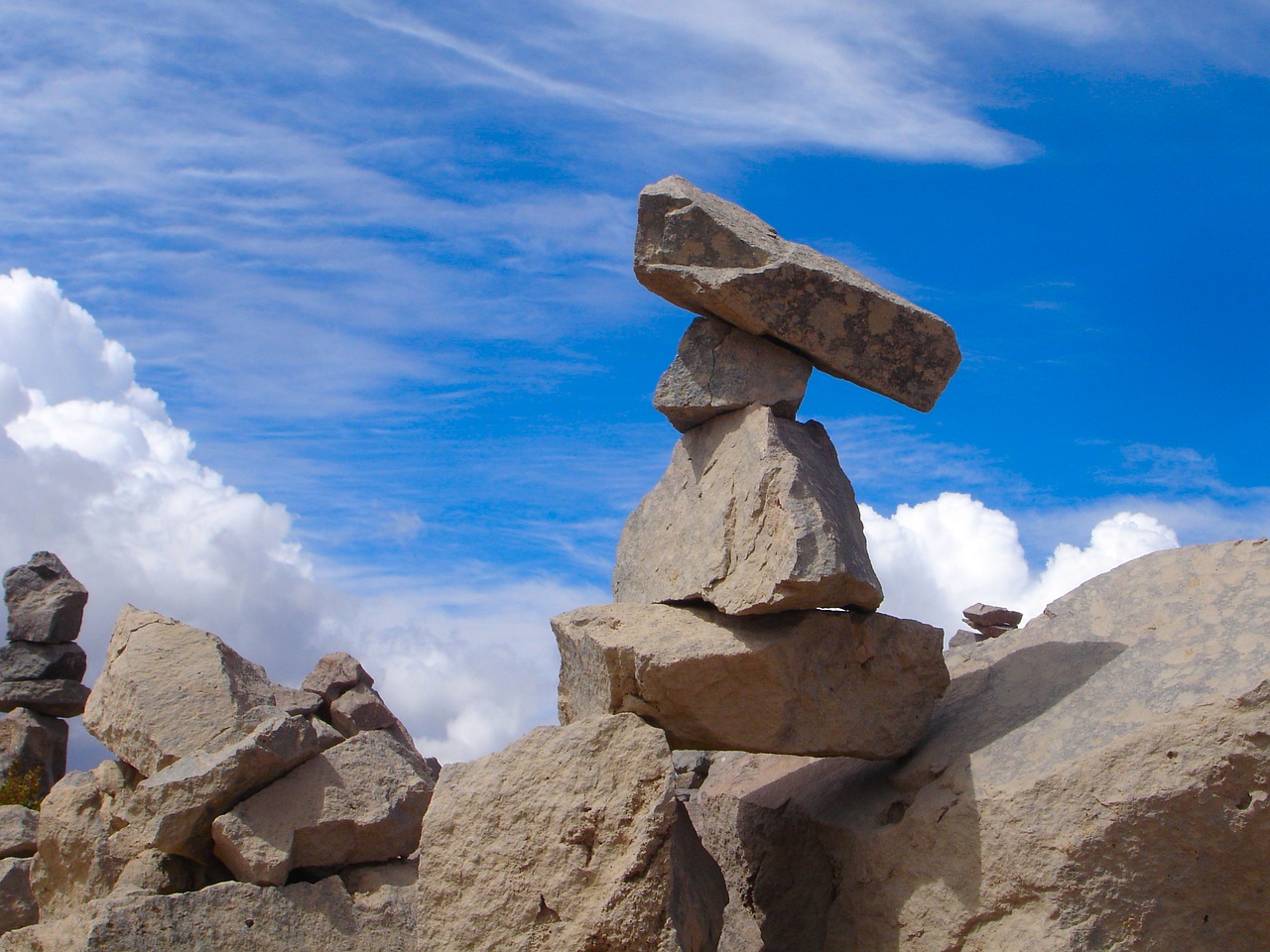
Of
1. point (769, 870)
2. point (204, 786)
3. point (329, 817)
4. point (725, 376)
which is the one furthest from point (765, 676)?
point (204, 786)

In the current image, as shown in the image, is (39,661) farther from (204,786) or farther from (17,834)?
(204,786)

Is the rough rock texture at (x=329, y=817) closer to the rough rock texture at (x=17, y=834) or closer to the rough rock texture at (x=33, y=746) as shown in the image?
the rough rock texture at (x=17, y=834)

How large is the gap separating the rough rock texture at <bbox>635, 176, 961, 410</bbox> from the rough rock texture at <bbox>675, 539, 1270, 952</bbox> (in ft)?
5.54

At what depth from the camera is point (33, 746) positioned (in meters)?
16.3

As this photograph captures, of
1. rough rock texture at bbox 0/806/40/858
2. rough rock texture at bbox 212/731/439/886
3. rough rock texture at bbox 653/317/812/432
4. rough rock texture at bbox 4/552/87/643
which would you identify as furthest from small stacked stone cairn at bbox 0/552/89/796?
rough rock texture at bbox 653/317/812/432

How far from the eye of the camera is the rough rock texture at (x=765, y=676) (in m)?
5.64

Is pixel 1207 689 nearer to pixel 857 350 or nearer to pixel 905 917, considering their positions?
pixel 905 917

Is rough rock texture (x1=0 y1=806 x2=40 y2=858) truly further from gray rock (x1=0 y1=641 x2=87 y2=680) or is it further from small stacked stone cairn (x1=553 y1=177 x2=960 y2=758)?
gray rock (x1=0 y1=641 x2=87 y2=680)

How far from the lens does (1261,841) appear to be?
17.0 feet

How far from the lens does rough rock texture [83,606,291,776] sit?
7.21 meters

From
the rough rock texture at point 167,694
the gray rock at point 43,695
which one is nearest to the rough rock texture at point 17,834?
the rough rock texture at point 167,694

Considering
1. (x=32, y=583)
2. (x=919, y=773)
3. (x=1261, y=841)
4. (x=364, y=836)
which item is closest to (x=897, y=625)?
(x=919, y=773)

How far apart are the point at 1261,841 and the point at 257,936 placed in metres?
4.85

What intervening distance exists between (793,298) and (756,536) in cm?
143
